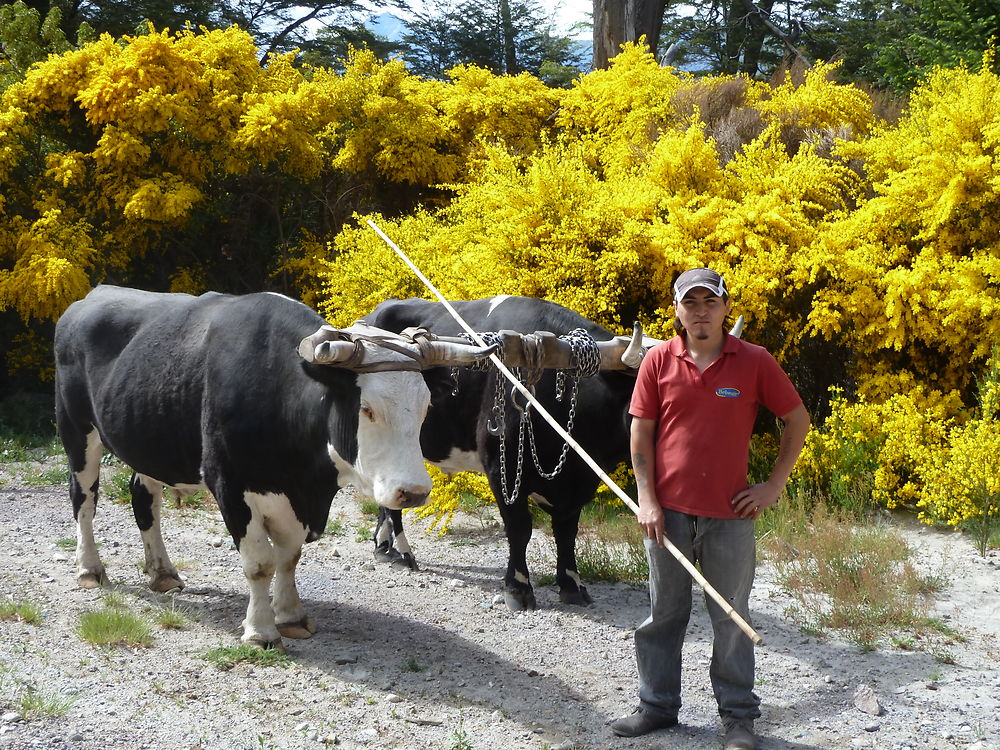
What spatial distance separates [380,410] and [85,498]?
2.78 meters

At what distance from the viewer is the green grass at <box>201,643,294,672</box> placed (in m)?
4.90

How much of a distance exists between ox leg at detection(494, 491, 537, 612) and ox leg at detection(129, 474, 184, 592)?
2095 millimetres

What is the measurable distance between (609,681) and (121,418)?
3.10 m

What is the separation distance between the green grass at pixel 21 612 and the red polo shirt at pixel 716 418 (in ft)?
12.0

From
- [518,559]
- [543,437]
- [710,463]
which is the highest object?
[710,463]

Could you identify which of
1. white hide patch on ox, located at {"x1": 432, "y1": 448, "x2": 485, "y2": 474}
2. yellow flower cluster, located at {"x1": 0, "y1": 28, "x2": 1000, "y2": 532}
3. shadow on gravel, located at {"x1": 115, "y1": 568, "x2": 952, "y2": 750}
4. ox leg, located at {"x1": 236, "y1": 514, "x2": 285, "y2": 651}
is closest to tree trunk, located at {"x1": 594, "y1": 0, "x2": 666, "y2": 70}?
yellow flower cluster, located at {"x1": 0, "y1": 28, "x2": 1000, "y2": 532}

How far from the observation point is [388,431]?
4.54 metres

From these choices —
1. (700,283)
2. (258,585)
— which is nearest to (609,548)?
(258,585)

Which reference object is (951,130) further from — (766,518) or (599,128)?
(599,128)

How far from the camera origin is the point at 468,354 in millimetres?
4910

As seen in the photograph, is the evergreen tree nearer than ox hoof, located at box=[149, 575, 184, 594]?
No

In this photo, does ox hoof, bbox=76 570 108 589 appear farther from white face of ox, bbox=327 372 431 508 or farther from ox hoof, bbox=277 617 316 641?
white face of ox, bbox=327 372 431 508

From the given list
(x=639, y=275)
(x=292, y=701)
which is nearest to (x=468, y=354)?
(x=292, y=701)

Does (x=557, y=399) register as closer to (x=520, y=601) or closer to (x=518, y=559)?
(x=518, y=559)
